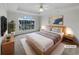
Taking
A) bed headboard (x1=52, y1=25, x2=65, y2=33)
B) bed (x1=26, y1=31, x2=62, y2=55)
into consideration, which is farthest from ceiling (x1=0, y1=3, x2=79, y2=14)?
bed (x1=26, y1=31, x2=62, y2=55)

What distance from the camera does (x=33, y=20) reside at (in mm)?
1776

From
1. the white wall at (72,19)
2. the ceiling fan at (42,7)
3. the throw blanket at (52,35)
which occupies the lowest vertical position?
the throw blanket at (52,35)

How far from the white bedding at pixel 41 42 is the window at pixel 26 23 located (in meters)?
0.14

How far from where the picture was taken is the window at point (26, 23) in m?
1.74

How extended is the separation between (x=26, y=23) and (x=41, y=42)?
41 centimetres

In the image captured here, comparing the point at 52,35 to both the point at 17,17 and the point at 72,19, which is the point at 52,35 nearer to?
the point at 72,19

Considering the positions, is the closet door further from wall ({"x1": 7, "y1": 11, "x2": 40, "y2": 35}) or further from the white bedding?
the white bedding

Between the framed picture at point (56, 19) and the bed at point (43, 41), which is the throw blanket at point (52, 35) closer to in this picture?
the bed at point (43, 41)

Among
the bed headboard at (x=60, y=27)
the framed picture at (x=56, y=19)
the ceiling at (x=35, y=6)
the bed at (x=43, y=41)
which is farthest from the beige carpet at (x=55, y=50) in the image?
the ceiling at (x=35, y=6)

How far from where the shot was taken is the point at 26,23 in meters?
1.79

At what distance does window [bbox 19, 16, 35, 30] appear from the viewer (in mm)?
1739

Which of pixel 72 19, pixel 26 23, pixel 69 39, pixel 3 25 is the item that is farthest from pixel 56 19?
pixel 3 25
